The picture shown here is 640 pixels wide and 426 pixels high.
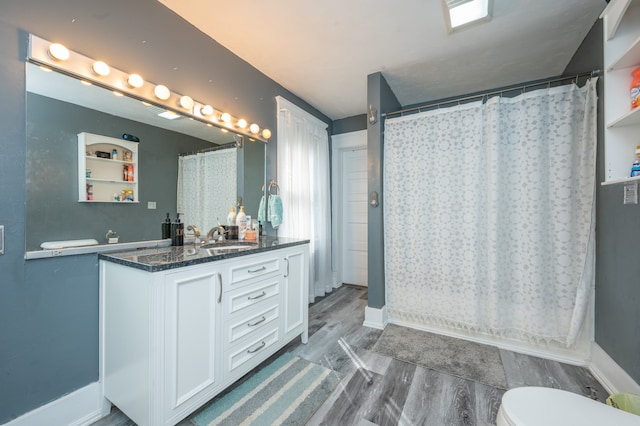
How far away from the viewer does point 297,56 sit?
225 cm

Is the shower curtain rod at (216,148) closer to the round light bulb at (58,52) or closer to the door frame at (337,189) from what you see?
the round light bulb at (58,52)

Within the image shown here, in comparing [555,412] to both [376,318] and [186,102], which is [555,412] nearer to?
[376,318]

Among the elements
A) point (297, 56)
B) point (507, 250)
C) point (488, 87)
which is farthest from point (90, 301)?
point (488, 87)

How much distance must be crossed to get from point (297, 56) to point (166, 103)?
1.20 metres

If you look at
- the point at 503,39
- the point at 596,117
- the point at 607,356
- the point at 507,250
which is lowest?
the point at 607,356

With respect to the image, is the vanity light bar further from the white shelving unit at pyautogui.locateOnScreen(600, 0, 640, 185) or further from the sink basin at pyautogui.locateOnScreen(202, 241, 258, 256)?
the white shelving unit at pyautogui.locateOnScreen(600, 0, 640, 185)

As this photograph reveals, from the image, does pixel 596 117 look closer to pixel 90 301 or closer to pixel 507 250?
pixel 507 250

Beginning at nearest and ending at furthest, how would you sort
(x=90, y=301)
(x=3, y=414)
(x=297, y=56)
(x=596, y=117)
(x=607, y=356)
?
(x=3, y=414) → (x=90, y=301) → (x=607, y=356) → (x=596, y=117) → (x=297, y=56)

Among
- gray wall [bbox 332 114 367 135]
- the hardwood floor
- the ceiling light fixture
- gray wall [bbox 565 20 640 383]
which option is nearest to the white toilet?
the hardwood floor

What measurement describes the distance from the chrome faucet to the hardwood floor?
109 centimetres

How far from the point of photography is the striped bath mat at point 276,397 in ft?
4.45

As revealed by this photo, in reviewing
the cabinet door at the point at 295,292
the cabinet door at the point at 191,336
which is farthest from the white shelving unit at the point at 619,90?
the cabinet door at the point at 191,336

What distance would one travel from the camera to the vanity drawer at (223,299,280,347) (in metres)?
1.47

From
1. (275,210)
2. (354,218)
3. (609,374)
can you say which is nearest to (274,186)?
(275,210)
